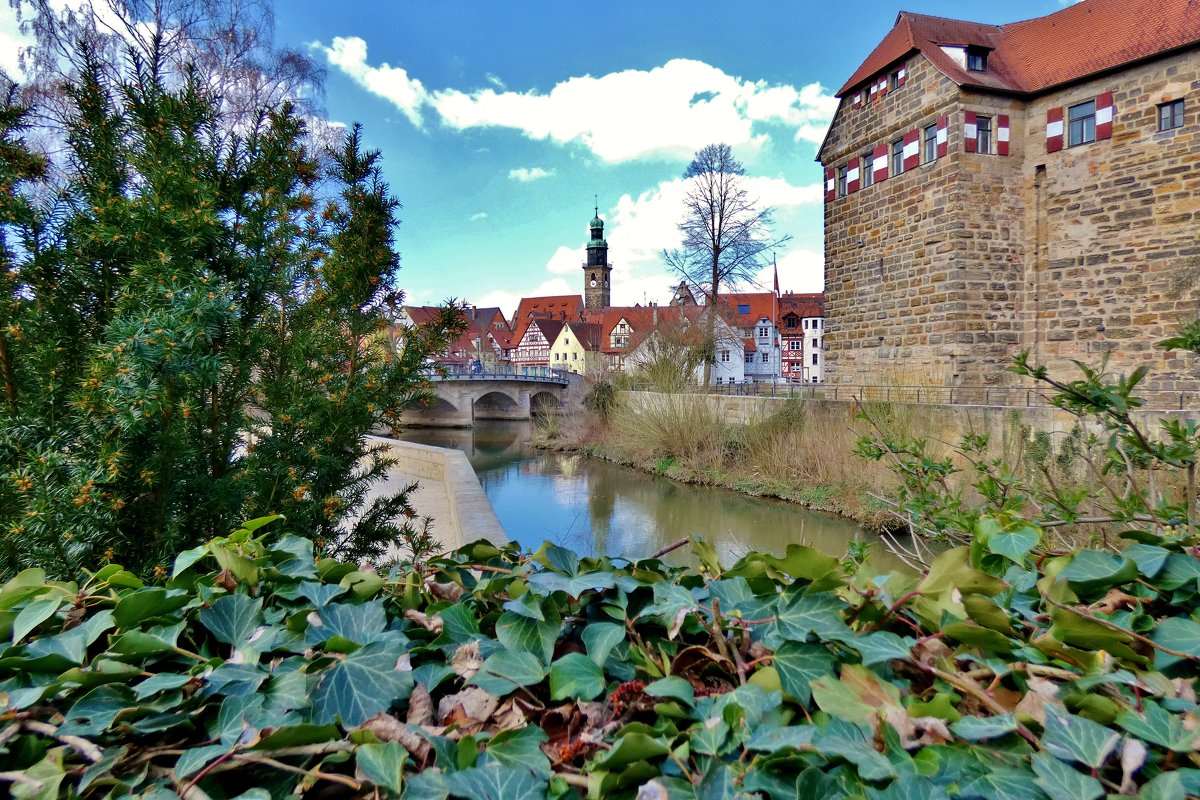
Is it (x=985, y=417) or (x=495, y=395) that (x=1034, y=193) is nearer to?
(x=985, y=417)

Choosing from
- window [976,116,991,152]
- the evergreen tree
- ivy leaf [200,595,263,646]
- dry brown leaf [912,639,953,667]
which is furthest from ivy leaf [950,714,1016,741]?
window [976,116,991,152]

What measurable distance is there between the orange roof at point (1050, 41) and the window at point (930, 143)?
0.94 meters

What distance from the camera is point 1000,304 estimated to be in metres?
12.8

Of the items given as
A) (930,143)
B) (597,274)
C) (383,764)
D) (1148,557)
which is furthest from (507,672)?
(597,274)

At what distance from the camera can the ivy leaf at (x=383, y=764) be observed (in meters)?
0.55

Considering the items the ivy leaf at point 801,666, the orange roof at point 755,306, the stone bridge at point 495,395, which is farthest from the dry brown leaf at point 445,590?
the orange roof at point 755,306

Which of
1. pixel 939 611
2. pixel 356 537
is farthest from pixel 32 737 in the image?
pixel 356 537

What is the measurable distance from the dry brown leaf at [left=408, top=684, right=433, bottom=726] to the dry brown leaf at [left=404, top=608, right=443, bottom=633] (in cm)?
12

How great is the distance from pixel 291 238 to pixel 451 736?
2599mm

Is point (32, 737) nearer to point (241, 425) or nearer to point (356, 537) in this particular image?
point (241, 425)

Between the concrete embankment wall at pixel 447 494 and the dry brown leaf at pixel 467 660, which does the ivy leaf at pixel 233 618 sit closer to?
the dry brown leaf at pixel 467 660

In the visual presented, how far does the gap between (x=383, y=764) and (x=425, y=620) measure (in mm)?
305

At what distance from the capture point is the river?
11406 mm

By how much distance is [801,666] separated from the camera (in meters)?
0.70
